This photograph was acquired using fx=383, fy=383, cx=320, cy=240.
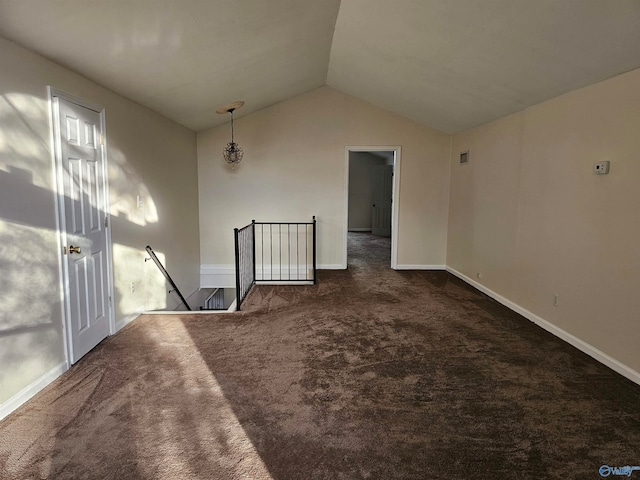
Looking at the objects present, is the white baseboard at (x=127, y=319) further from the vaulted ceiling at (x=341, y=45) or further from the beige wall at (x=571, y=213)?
the beige wall at (x=571, y=213)

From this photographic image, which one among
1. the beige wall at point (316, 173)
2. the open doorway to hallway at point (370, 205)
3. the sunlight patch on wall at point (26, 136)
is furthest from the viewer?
the open doorway to hallway at point (370, 205)

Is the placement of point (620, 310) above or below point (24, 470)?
above

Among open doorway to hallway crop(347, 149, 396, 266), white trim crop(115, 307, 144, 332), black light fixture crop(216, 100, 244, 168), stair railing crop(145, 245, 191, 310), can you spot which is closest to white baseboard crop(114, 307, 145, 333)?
white trim crop(115, 307, 144, 332)

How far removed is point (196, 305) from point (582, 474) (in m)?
5.27

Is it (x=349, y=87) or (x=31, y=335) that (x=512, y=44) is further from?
(x=31, y=335)

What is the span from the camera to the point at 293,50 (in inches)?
162

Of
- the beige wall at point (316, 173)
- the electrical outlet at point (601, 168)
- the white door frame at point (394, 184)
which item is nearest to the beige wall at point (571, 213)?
the electrical outlet at point (601, 168)

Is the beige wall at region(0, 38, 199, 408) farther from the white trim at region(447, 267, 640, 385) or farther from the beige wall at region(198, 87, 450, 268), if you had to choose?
the white trim at region(447, 267, 640, 385)

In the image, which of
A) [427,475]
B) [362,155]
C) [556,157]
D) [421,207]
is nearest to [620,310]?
[556,157]

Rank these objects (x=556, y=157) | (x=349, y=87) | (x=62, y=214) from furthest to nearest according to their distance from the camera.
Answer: (x=349, y=87)
(x=556, y=157)
(x=62, y=214)

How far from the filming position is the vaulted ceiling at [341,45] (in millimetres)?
2332

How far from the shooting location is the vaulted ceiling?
233cm

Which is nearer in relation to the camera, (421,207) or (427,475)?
(427,475)

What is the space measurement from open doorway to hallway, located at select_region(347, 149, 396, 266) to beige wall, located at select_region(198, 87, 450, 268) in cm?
146
